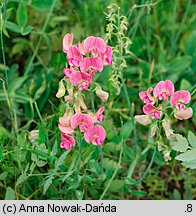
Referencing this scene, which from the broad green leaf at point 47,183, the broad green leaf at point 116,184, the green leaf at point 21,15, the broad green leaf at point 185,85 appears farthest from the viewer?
the broad green leaf at point 185,85

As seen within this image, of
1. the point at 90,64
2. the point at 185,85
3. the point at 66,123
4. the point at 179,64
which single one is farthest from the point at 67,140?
the point at 179,64

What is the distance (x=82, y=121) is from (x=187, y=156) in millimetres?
242

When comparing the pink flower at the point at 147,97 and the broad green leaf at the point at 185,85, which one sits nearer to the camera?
the pink flower at the point at 147,97

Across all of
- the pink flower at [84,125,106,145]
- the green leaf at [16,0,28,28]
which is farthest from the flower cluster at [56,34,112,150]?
the green leaf at [16,0,28,28]

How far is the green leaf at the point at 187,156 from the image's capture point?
4.20ft

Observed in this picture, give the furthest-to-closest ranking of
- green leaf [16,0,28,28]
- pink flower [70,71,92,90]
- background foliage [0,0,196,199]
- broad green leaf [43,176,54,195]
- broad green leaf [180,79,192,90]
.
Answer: broad green leaf [180,79,192,90], green leaf [16,0,28,28], background foliage [0,0,196,199], broad green leaf [43,176,54,195], pink flower [70,71,92,90]

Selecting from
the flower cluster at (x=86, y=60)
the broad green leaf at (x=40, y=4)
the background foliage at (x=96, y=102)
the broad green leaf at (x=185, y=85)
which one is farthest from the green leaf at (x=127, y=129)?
the broad green leaf at (x=40, y=4)

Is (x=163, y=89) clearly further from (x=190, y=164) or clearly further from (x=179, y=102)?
(x=190, y=164)

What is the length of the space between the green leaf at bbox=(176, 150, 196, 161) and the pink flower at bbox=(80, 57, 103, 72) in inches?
10.3

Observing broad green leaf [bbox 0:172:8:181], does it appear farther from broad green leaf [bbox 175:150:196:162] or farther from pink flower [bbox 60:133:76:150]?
broad green leaf [bbox 175:150:196:162]

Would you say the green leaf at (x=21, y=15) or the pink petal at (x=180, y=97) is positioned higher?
the green leaf at (x=21, y=15)

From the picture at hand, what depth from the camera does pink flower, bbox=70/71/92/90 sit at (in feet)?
3.95

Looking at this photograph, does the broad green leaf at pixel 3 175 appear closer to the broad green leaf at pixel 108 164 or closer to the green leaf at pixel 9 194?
the green leaf at pixel 9 194

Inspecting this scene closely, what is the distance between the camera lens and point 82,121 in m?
1.23
